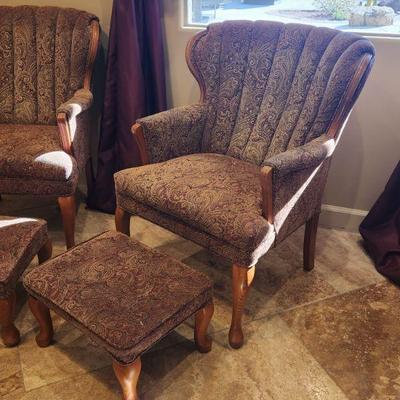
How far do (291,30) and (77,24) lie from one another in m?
1.07

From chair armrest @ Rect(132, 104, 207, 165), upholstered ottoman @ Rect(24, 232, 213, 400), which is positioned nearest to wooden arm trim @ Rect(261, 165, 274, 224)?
upholstered ottoman @ Rect(24, 232, 213, 400)

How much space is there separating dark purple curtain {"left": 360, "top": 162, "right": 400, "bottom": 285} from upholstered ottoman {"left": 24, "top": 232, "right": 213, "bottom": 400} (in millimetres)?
926

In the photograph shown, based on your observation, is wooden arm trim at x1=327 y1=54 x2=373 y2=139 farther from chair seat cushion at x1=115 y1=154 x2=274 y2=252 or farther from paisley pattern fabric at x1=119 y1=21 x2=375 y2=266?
chair seat cushion at x1=115 y1=154 x2=274 y2=252

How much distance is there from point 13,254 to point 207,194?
0.68m

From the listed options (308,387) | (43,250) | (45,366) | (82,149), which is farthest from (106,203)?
(308,387)

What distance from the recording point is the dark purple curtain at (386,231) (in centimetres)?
200

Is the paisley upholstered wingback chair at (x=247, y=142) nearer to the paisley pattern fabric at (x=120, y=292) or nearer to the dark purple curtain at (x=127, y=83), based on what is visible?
the paisley pattern fabric at (x=120, y=292)

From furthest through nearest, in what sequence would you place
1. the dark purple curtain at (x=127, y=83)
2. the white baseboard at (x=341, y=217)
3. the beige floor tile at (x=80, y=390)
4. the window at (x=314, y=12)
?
Result: the white baseboard at (x=341, y=217)
the dark purple curtain at (x=127, y=83)
the window at (x=314, y=12)
the beige floor tile at (x=80, y=390)

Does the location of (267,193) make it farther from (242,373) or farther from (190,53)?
(190,53)

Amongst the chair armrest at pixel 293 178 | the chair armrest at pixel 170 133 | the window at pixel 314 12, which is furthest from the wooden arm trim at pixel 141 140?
the window at pixel 314 12

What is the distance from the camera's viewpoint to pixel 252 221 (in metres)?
1.47

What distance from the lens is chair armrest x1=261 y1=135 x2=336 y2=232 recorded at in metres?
1.45

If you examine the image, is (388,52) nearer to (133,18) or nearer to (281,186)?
(281,186)

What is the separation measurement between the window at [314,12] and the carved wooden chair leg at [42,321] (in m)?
1.57
